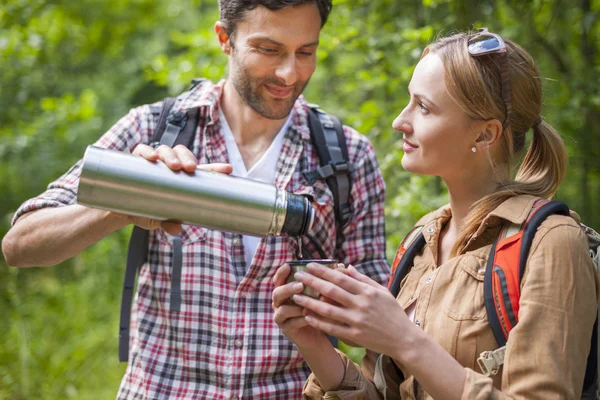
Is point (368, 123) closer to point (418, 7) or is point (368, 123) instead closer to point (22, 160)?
point (418, 7)

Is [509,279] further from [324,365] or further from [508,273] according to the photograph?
[324,365]

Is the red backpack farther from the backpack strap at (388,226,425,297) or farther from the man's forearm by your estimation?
the man's forearm

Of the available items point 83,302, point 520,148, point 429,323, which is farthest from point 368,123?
point 83,302

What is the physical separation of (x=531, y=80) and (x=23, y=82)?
6994 mm

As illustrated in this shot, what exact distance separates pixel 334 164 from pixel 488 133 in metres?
0.86

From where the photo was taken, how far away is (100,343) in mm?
7414

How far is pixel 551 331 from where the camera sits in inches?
73.7

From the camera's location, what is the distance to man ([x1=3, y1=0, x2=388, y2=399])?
112 inches

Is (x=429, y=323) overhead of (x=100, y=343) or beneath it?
overhead

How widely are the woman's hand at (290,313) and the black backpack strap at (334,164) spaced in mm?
825

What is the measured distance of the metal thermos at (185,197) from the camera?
2234 millimetres

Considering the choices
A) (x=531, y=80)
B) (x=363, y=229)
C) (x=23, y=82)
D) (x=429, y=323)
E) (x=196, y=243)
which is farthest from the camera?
(x=23, y=82)

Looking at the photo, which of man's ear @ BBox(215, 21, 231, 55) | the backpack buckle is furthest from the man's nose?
the backpack buckle

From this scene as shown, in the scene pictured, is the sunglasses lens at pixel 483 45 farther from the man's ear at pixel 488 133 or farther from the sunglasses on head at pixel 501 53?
the man's ear at pixel 488 133
